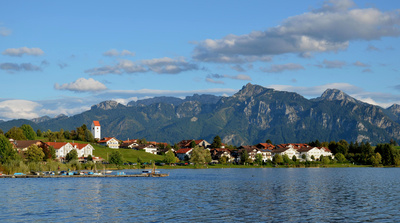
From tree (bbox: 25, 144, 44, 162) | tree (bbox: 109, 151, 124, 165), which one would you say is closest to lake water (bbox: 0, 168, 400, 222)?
tree (bbox: 25, 144, 44, 162)

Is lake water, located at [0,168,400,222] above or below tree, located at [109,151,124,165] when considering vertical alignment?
below

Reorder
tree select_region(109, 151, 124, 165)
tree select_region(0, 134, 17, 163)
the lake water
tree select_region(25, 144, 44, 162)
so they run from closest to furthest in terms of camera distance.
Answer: the lake water → tree select_region(0, 134, 17, 163) → tree select_region(25, 144, 44, 162) → tree select_region(109, 151, 124, 165)

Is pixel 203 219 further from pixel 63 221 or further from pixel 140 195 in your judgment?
pixel 140 195

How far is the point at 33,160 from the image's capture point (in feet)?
546

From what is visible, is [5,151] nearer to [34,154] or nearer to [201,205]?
[34,154]

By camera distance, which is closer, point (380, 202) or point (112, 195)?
point (380, 202)

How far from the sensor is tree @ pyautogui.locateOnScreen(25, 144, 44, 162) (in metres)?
167

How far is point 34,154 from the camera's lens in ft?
550

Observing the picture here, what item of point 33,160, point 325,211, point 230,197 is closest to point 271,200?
point 230,197

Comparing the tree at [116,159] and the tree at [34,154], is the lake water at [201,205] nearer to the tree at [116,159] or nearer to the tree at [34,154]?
the tree at [34,154]

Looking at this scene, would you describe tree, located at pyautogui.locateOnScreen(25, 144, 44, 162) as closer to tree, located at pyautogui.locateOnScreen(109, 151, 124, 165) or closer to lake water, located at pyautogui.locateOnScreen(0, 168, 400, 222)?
tree, located at pyautogui.locateOnScreen(109, 151, 124, 165)

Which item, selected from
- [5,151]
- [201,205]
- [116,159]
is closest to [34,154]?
[5,151]

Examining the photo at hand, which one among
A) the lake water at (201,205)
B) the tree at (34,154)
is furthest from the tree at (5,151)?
the lake water at (201,205)

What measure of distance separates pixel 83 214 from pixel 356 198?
47130mm
